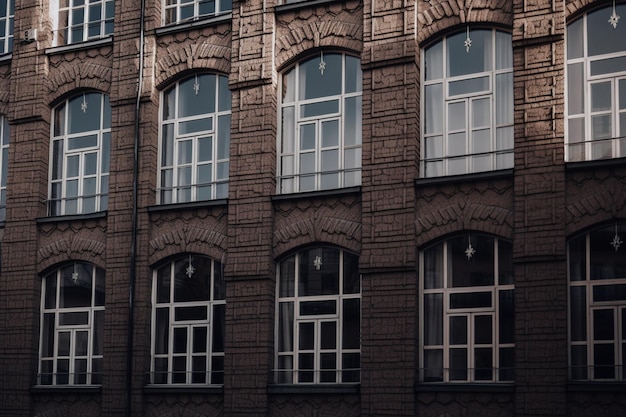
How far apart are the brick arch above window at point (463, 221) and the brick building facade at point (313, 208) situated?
0.13ft

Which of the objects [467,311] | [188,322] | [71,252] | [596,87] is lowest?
[188,322]

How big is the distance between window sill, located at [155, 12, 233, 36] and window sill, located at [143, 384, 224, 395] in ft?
23.7

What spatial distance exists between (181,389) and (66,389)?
2.78m

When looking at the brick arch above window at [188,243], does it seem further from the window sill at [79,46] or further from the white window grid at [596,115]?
the white window grid at [596,115]

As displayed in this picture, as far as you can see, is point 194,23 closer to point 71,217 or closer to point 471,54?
point 71,217

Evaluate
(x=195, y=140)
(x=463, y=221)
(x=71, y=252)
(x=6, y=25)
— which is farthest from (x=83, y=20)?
(x=463, y=221)

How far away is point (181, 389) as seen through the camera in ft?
68.3

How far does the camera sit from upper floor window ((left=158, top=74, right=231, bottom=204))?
2172 cm

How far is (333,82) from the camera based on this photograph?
68.2ft

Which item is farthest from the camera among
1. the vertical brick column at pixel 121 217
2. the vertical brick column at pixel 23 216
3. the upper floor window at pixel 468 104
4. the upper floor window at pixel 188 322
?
the vertical brick column at pixel 23 216

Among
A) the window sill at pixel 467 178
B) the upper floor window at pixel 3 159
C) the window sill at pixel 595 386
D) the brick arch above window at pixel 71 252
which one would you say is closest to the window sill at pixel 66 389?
the brick arch above window at pixel 71 252

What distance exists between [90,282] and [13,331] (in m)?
2.03

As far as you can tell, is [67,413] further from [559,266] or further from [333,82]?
[559,266]

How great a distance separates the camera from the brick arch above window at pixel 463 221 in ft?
60.2
